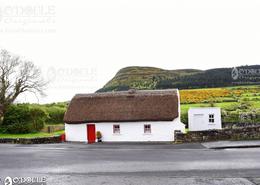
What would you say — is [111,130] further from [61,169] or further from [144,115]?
[61,169]

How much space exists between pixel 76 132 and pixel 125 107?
5.59 meters

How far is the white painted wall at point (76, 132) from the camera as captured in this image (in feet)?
123

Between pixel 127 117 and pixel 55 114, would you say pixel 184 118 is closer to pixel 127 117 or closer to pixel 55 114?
pixel 127 117

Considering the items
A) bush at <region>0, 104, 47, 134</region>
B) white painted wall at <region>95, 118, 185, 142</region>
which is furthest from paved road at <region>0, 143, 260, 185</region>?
bush at <region>0, 104, 47, 134</region>

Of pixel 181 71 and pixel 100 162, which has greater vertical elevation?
pixel 181 71

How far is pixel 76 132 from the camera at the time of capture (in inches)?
1491

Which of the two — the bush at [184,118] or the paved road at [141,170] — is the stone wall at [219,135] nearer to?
the paved road at [141,170]

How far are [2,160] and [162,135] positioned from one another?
58.3 feet

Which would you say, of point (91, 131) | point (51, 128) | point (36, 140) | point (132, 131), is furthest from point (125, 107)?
point (51, 128)

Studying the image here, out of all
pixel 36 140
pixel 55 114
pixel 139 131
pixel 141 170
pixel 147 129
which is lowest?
pixel 36 140

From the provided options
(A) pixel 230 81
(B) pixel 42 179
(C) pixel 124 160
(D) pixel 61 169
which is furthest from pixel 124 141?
(A) pixel 230 81

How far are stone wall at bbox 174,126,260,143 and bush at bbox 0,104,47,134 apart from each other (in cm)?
2450

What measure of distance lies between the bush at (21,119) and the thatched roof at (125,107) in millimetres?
11223

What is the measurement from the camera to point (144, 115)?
3634 centimetres
